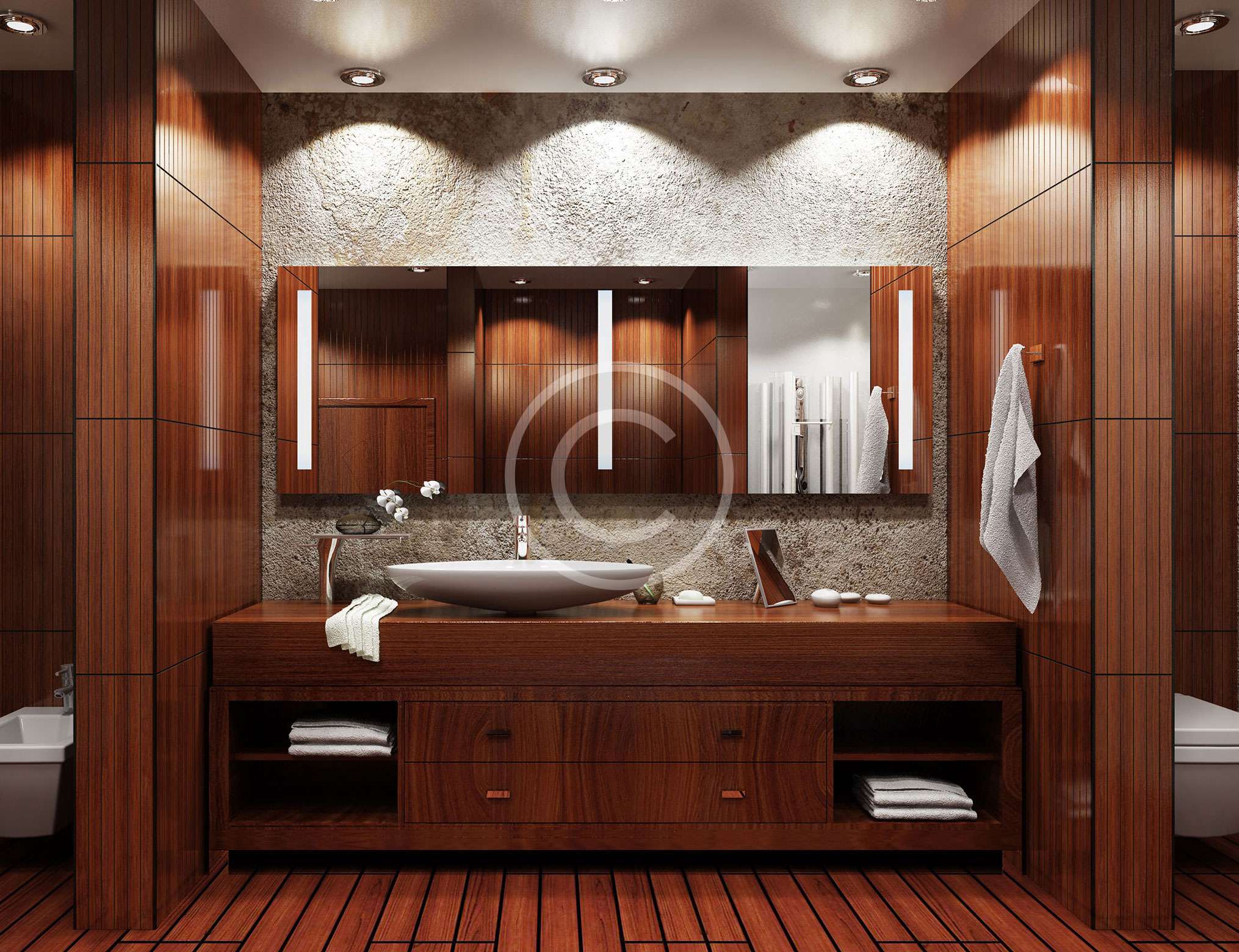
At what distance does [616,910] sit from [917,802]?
0.96 meters

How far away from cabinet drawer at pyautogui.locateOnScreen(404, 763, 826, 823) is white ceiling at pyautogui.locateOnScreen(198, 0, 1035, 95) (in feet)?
7.23

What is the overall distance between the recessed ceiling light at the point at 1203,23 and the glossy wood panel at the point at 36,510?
12.4 feet

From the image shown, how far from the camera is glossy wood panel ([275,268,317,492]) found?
3.24 m

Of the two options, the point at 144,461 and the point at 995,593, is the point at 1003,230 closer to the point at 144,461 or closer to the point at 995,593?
the point at 995,593

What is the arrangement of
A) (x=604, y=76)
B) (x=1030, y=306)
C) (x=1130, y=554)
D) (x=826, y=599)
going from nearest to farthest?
(x=1130, y=554) → (x=1030, y=306) → (x=826, y=599) → (x=604, y=76)

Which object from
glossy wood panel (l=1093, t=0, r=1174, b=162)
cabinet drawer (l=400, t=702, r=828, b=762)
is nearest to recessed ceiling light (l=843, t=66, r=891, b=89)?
glossy wood panel (l=1093, t=0, r=1174, b=162)

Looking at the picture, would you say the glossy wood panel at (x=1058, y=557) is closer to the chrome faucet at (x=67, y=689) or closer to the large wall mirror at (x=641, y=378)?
the large wall mirror at (x=641, y=378)

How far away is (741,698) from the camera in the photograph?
2.79 meters

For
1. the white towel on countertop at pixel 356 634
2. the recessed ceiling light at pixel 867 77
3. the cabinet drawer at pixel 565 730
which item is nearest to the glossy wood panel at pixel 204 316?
the white towel on countertop at pixel 356 634

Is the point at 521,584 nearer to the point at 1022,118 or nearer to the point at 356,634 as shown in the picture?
the point at 356,634

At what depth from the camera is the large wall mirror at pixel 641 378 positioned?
327cm

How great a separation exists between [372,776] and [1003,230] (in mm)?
2728

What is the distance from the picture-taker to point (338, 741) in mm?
2832

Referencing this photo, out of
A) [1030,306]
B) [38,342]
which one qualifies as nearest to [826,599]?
[1030,306]
